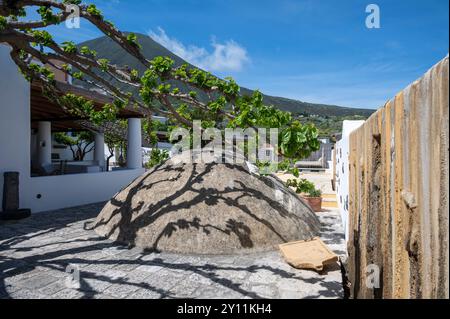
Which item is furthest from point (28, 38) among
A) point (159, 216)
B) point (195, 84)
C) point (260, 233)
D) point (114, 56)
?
point (114, 56)

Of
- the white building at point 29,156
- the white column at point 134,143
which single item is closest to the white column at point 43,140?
the white building at point 29,156

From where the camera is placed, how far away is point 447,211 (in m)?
1.79

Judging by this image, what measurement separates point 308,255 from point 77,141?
29.1 m

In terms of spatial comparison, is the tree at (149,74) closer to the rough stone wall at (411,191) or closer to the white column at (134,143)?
the rough stone wall at (411,191)

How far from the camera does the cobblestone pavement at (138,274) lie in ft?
16.0

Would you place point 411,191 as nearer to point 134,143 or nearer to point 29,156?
point 29,156

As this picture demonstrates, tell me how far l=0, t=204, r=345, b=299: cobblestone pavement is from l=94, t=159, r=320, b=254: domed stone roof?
38cm

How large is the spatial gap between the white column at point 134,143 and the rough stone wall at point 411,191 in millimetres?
13439

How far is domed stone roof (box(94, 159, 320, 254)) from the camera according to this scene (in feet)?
22.8

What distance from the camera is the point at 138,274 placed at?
5.57m

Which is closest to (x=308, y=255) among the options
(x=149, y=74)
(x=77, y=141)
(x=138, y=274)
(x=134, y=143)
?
(x=138, y=274)

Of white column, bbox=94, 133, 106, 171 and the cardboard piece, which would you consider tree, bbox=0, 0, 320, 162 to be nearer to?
the cardboard piece

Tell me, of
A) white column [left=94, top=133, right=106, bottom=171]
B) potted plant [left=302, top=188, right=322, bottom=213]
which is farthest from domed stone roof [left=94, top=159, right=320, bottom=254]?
white column [left=94, top=133, right=106, bottom=171]

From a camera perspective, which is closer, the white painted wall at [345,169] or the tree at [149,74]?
the tree at [149,74]
